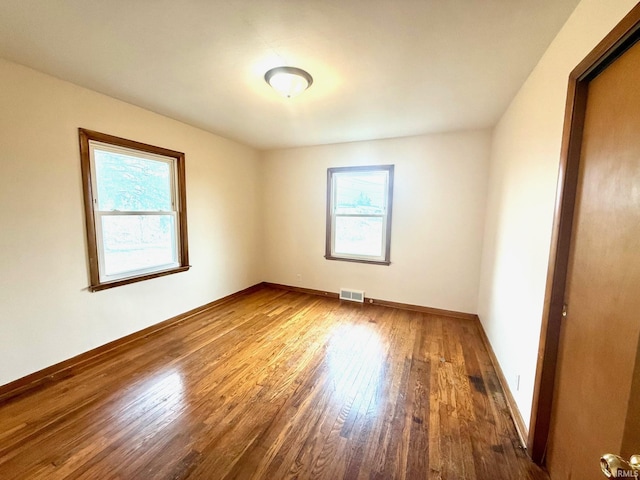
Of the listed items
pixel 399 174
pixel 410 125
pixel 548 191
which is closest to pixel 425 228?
pixel 399 174

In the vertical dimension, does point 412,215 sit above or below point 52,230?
above

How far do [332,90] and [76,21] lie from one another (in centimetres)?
170

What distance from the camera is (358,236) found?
13.3 feet

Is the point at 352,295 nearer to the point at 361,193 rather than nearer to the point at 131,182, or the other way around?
the point at 361,193

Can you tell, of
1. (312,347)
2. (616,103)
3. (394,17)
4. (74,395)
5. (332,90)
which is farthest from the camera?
(312,347)

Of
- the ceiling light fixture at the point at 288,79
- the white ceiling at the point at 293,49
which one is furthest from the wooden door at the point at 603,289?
the ceiling light fixture at the point at 288,79

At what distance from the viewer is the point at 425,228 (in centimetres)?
361

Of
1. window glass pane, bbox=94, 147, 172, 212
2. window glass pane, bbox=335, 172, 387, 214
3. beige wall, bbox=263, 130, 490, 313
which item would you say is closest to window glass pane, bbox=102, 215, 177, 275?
window glass pane, bbox=94, 147, 172, 212

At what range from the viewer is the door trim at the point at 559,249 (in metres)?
1.25

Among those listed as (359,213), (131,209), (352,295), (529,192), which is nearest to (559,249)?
(529,192)

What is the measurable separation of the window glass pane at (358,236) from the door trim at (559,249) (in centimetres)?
256

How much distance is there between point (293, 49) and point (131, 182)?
86.9 inches

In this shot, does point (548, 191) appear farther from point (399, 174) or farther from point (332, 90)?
point (399, 174)

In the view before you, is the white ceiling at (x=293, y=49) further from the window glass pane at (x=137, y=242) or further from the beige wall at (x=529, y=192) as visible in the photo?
the window glass pane at (x=137, y=242)
